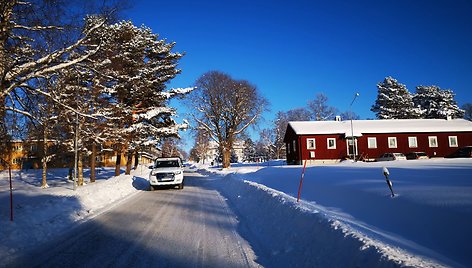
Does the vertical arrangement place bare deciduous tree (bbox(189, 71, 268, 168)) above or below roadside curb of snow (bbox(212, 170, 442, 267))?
above

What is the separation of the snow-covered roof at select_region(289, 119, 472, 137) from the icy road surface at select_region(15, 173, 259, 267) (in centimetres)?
3203

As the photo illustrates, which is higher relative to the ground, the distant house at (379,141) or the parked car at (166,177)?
the distant house at (379,141)

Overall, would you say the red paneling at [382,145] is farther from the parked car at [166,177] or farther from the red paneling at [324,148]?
the parked car at [166,177]

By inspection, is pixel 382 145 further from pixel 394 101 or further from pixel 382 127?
pixel 394 101

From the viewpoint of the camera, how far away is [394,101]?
224 ft

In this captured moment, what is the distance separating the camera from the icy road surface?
5.43 metres

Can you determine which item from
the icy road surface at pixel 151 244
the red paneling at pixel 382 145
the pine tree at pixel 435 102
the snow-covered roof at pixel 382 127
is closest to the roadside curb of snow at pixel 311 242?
the icy road surface at pixel 151 244

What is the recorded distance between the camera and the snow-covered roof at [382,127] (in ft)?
129

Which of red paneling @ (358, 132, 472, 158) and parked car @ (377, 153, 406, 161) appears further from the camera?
red paneling @ (358, 132, 472, 158)

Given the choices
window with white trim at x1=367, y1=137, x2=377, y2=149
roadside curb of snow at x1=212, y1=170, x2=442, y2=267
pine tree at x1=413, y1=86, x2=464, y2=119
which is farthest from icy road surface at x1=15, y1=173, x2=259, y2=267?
pine tree at x1=413, y1=86, x2=464, y2=119

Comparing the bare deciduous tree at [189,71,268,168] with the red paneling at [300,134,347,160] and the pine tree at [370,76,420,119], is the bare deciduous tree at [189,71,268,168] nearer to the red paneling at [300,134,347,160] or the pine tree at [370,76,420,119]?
the red paneling at [300,134,347,160]

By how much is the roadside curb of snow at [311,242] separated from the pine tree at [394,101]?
68.6 meters

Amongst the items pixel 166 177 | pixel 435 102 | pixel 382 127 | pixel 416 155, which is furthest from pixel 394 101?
pixel 166 177

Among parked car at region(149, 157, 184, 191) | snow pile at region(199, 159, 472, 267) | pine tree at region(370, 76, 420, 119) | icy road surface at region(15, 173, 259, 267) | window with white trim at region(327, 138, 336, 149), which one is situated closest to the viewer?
snow pile at region(199, 159, 472, 267)
